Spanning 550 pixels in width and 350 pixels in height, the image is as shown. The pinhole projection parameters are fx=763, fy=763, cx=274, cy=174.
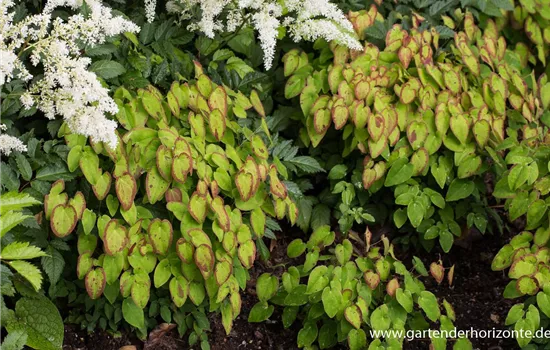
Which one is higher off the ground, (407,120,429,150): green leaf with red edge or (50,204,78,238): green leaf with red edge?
(50,204,78,238): green leaf with red edge

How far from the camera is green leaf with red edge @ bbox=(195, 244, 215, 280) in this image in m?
2.62

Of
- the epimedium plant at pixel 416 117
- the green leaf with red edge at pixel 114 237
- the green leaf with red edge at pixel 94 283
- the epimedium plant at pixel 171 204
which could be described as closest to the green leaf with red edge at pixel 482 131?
the epimedium plant at pixel 416 117

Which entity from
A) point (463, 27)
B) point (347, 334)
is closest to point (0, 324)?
point (347, 334)

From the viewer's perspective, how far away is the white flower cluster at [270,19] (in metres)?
2.99

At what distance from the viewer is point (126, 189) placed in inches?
102

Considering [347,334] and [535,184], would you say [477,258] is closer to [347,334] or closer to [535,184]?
[535,184]

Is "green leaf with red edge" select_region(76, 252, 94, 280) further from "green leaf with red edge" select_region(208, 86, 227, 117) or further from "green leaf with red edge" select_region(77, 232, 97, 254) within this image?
"green leaf with red edge" select_region(208, 86, 227, 117)

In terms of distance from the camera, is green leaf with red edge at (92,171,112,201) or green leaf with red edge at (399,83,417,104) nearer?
green leaf with red edge at (92,171,112,201)

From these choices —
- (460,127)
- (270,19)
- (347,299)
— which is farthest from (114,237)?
(460,127)

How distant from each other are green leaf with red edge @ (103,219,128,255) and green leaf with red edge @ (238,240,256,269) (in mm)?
415

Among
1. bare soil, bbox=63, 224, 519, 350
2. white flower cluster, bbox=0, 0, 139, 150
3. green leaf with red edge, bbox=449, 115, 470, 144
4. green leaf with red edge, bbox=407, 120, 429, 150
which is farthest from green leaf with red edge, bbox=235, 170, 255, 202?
green leaf with red edge, bbox=449, 115, 470, 144

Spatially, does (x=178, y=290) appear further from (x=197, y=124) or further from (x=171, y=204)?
(x=197, y=124)

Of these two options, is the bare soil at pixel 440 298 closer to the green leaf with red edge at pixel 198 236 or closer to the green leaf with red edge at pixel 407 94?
the green leaf with red edge at pixel 198 236

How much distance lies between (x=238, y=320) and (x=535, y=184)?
1.30m
